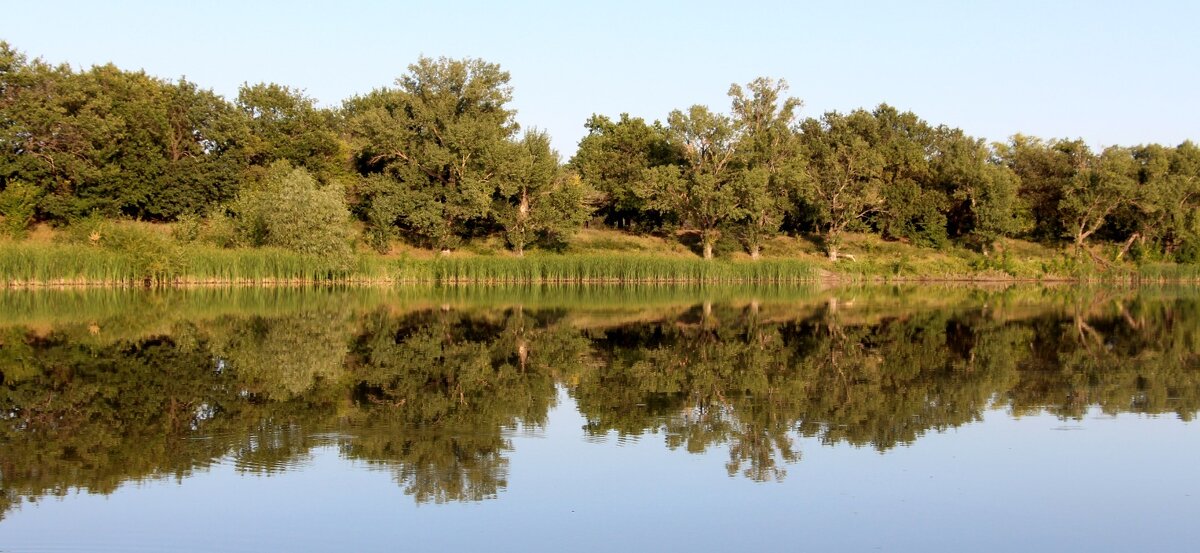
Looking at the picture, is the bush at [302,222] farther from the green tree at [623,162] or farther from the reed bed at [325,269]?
the green tree at [623,162]

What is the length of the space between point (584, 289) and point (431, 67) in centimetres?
2125

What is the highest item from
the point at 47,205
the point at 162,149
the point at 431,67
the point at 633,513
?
the point at 431,67

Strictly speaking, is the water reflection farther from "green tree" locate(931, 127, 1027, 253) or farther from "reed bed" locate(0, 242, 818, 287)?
"green tree" locate(931, 127, 1027, 253)

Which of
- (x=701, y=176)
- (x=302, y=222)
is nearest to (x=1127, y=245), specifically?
(x=701, y=176)

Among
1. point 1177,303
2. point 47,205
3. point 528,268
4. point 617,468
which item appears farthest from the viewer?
point 47,205

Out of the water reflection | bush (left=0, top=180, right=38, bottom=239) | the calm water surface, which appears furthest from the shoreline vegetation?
the calm water surface

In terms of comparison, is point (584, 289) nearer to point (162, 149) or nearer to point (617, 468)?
point (162, 149)

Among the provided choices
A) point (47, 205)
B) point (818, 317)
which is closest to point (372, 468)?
point (818, 317)

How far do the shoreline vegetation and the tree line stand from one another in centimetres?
14

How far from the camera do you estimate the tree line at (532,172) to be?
54594 millimetres

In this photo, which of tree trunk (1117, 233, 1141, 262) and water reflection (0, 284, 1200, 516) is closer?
water reflection (0, 284, 1200, 516)

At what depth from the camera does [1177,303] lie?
119 ft

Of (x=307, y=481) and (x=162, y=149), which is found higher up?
(x=162, y=149)

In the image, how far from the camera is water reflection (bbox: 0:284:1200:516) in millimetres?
9766
